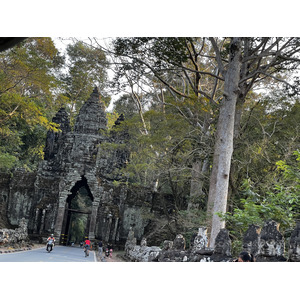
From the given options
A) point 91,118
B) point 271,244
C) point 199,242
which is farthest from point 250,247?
point 91,118

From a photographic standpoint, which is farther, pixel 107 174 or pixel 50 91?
pixel 107 174

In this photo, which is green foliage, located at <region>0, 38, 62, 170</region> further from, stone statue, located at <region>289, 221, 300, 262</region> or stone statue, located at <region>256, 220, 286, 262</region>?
stone statue, located at <region>289, 221, 300, 262</region>

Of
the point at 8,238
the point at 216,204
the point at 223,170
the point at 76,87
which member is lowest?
the point at 8,238

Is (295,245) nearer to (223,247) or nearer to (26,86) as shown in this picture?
(223,247)

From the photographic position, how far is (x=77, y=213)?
13.8 meters

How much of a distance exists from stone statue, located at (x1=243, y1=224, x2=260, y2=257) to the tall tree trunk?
2372 mm

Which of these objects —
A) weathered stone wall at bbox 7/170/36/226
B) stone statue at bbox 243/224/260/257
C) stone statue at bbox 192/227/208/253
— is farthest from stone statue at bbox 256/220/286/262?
weathered stone wall at bbox 7/170/36/226

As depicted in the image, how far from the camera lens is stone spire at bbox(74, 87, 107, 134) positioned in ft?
34.0

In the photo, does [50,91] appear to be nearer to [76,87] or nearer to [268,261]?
[76,87]

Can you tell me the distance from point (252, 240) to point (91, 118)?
759 cm

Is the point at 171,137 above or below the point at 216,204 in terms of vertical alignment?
above

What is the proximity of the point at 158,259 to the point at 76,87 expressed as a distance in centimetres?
482

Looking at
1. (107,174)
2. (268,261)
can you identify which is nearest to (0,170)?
(107,174)

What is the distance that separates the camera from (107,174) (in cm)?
1298
